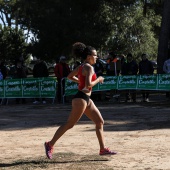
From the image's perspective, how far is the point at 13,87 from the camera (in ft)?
65.3

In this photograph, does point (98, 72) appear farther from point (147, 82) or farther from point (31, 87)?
point (31, 87)

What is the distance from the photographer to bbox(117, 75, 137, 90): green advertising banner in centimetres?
1834

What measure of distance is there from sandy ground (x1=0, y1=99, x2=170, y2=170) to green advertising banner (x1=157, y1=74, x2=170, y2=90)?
1493 mm

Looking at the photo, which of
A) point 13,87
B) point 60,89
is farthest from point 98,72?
point 13,87

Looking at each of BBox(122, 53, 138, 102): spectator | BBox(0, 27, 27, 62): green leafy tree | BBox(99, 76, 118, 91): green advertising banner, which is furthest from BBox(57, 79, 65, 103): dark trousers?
BBox(0, 27, 27, 62): green leafy tree

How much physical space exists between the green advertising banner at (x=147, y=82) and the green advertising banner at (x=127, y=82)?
0.66 ft

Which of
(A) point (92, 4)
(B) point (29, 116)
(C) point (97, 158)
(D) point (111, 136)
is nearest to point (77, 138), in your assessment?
(D) point (111, 136)

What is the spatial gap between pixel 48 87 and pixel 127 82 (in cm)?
331

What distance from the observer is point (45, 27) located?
37.6 metres

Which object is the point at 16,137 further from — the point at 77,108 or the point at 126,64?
the point at 126,64

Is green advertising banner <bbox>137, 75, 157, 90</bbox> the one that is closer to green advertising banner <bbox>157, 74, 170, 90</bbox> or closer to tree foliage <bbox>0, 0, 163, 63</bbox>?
green advertising banner <bbox>157, 74, 170, 90</bbox>

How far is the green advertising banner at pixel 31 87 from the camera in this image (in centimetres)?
1950

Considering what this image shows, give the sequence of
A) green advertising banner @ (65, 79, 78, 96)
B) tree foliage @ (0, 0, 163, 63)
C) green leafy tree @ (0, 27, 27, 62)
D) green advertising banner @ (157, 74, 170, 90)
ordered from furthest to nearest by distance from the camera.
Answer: green leafy tree @ (0, 27, 27, 62), tree foliage @ (0, 0, 163, 63), green advertising banner @ (65, 79, 78, 96), green advertising banner @ (157, 74, 170, 90)

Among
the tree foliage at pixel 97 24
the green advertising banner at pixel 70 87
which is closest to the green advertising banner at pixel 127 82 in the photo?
the green advertising banner at pixel 70 87
